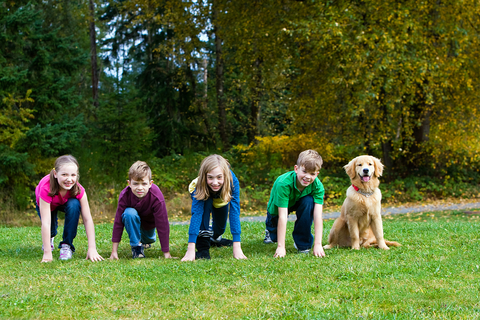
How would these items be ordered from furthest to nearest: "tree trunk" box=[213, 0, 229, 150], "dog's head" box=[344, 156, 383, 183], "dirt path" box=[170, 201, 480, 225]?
"tree trunk" box=[213, 0, 229, 150], "dirt path" box=[170, 201, 480, 225], "dog's head" box=[344, 156, 383, 183]

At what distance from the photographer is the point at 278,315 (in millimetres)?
3039

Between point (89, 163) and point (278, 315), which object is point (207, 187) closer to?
point (278, 315)

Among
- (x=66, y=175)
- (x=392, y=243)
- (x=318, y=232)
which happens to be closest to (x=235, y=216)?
(x=318, y=232)

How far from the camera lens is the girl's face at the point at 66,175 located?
486 cm

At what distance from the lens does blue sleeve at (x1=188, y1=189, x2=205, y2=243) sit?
4848 millimetres

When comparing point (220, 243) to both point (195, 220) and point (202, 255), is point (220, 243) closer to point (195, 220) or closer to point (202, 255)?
point (202, 255)

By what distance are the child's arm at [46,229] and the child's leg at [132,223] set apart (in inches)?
32.4

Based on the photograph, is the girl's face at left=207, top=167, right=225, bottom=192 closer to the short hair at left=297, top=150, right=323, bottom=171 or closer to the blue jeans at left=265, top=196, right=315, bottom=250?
the short hair at left=297, top=150, right=323, bottom=171

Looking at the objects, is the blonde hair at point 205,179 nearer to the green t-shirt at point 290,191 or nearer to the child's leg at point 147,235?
the green t-shirt at point 290,191

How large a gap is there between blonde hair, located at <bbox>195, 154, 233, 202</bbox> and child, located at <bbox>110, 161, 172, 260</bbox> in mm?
542

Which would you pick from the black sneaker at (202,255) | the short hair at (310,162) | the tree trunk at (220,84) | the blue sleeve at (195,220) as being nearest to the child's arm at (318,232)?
the short hair at (310,162)

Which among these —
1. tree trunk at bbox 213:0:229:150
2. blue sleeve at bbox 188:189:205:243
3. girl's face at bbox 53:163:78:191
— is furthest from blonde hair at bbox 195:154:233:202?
tree trunk at bbox 213:0:229:150

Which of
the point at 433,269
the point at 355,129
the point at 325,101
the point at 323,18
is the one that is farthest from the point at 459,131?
the point at 433,269

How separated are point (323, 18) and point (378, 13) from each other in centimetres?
178
